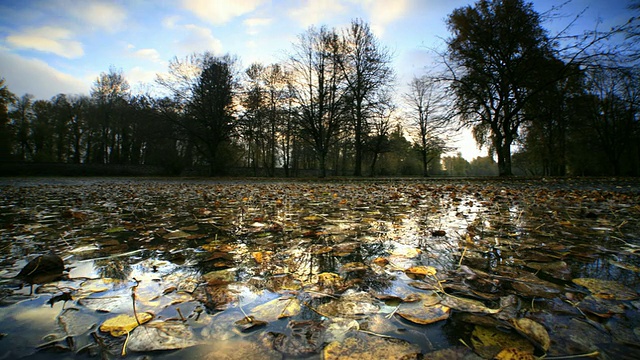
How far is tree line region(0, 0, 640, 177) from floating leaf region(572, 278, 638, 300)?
567 inches

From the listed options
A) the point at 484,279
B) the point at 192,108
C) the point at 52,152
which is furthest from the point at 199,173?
the point at 484,279

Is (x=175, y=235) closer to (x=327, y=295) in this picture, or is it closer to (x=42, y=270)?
(x=42, y=270)

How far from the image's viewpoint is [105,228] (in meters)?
2.35

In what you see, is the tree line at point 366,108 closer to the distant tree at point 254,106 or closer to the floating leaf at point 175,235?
the distant tree at point 254,106

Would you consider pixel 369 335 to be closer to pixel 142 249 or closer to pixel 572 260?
pixel 572 260

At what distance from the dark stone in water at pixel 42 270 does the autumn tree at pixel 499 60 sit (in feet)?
52.7

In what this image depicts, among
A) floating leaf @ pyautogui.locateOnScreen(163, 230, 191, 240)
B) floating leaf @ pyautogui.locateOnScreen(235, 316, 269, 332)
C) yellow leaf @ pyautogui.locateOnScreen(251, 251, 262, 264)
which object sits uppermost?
floating leaf @ pyautogui.locateOnScreen(235, 316, 269, 332)

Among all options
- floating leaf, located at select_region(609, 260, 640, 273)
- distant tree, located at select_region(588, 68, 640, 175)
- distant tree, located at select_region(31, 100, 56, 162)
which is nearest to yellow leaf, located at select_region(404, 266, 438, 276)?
floating leaf, located at select_region(609, 260, 640, 273)

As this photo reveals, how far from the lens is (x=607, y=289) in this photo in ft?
3.42

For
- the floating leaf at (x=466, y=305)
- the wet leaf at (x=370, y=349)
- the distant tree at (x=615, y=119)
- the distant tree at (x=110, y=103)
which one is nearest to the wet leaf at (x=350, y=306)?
the wet leaf at (x=370, y=349)

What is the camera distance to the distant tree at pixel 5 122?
2484cm

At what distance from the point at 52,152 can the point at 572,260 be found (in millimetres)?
47575

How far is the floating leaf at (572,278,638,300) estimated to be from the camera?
3.22 feet

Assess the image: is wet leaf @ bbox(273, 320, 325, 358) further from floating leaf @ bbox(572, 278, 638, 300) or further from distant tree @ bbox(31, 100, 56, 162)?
distant tree @ bbox(31, 100, 56, 162)
